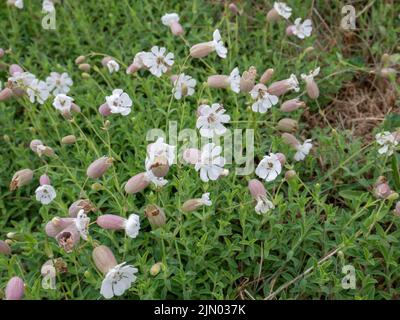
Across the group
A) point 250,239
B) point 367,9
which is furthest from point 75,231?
point 367,9

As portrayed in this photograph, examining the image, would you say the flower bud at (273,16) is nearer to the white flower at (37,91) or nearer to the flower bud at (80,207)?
the white flower at (37,91)

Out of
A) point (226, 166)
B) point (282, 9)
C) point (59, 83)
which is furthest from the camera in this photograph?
point (282, 9)

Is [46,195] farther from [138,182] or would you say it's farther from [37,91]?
[37,91]

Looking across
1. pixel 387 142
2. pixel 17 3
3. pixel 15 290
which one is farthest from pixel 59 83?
pixel 387 142

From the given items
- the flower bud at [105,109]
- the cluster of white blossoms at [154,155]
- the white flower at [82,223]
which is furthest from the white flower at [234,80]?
the white flower at [82,223]

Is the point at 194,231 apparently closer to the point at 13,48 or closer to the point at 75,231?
the point at 75,231

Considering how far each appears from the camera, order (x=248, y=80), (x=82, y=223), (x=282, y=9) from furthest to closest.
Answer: (x=282, y=9)
(x=248, y=80)
(x=82, y=223)
